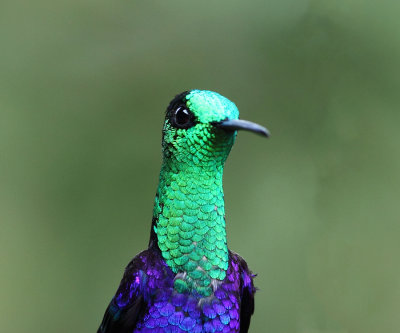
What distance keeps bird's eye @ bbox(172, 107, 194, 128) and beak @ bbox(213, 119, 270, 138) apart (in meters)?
0.08

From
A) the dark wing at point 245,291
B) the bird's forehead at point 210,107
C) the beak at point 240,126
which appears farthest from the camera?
the dark wing at point 245,291

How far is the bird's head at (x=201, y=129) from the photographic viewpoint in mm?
1407

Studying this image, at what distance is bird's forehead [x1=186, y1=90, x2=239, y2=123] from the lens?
1.41 m

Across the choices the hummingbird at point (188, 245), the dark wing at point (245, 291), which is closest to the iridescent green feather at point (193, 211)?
the hummingbird at point (188, 245)

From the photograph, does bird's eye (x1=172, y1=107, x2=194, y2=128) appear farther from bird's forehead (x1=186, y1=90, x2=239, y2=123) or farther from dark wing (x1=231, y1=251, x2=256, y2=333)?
dark wing (x1=231, y1=251, x2=256, y2=333)

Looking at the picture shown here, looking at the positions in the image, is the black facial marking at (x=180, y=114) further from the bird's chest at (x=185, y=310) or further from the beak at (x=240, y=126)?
the bird's chest at (x=185, y=310)

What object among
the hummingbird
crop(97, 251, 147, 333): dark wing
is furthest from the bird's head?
crop(97, 251, 147, 333): dark wing

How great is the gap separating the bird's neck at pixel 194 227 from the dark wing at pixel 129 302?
3.2 inches

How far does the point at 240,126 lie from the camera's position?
134 centimetres

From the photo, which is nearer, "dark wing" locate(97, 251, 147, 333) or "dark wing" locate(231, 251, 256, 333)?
"dark wing" locate(97, 251, 147, 333)

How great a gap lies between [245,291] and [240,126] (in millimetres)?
503

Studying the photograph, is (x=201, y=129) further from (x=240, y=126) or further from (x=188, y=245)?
(x=188, y=245)

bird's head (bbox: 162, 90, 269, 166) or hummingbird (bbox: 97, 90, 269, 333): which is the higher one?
bird's head (bbox: 162, 90, 269, 166)

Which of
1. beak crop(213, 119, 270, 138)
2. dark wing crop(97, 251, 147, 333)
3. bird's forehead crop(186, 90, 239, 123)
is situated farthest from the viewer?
dark wing crop(97, 251, 147, 333)
